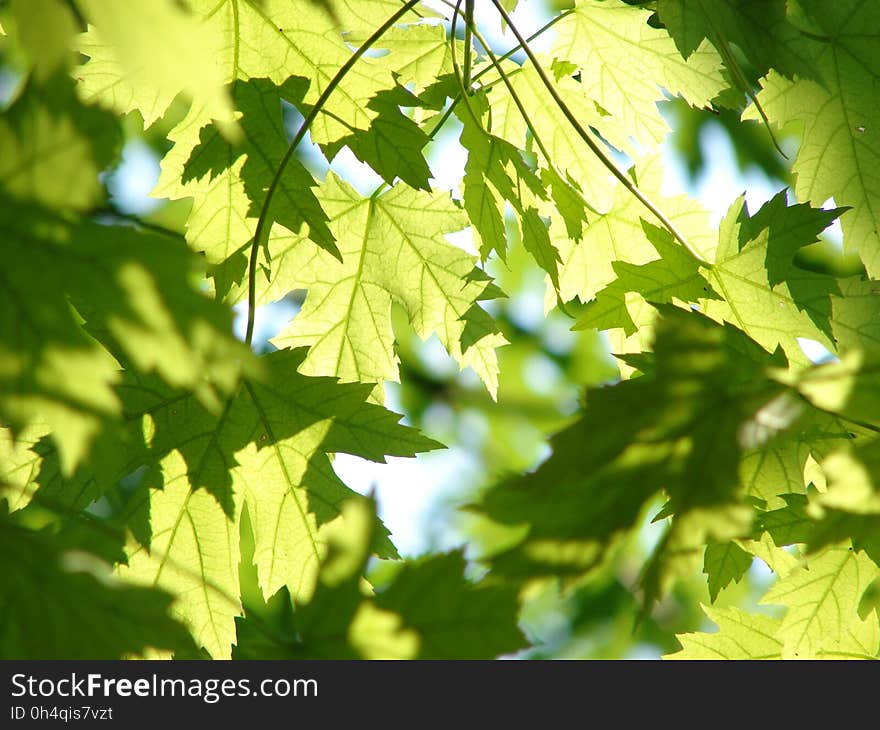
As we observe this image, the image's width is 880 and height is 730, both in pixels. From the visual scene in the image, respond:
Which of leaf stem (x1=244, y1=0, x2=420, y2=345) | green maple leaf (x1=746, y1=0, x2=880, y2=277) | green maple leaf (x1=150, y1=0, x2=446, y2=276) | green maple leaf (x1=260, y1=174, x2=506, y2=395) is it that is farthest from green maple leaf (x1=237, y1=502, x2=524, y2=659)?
green maple leaf (x1=746, y1=0, x2=880, y2=277)

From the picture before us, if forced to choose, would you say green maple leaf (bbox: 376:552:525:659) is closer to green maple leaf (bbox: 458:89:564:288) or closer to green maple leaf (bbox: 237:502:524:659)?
green maple leaf (bbox: 237:502:524:659)

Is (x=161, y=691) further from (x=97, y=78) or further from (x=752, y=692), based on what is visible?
(x=97, y=78)

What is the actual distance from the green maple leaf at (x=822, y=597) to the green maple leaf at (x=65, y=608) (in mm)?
1112

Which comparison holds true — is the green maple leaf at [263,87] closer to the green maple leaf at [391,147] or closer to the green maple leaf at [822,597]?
the green maple leaf at [391,147]

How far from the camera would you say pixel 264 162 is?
56.9 inches

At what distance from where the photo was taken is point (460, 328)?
1776mm

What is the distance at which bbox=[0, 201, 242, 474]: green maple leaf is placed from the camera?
0.73 m

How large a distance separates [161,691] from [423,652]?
340 mm

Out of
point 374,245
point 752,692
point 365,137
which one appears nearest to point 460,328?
point 374,245

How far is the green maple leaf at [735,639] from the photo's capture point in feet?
5.50

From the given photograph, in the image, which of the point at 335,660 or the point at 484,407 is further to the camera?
the point at 484,407

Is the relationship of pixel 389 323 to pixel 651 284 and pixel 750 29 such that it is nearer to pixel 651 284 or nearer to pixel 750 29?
pixel 651 284

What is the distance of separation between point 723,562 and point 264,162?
107 cm

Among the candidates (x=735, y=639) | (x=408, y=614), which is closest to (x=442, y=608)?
(x=408, y=614)
